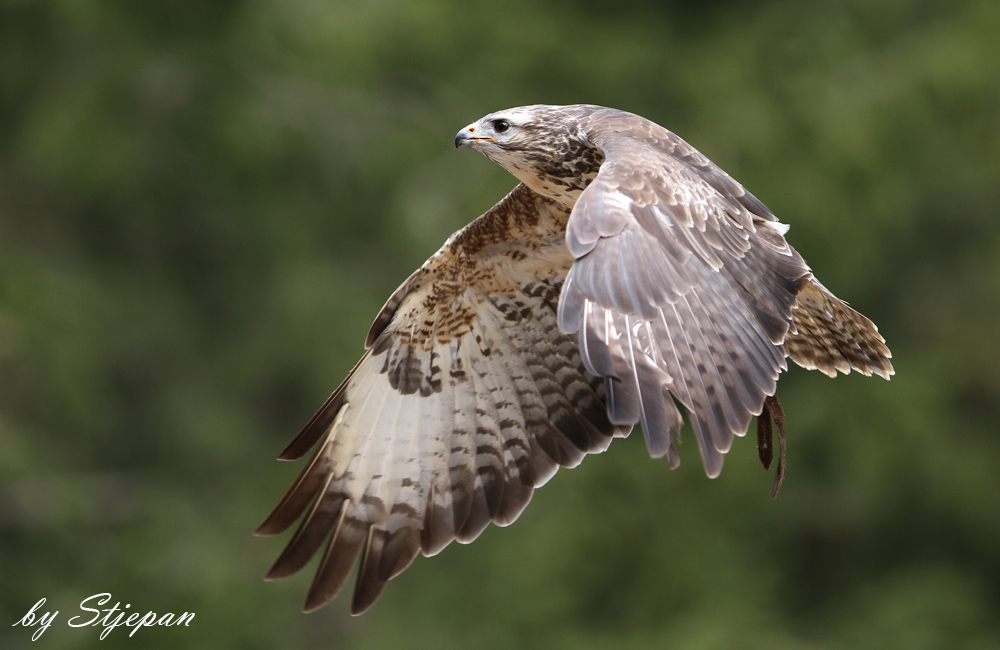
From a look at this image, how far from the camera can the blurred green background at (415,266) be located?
11969mm

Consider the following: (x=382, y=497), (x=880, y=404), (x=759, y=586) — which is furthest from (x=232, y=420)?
(x=382, y=497)

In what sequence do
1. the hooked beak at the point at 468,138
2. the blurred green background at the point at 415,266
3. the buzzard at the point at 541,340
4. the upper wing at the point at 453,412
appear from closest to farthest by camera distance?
1. the buzzard at the point at 541,340
2. the hooked beak at the point at 468,138
3. the upper wing at the point at 453,412
4. the blurred green background at the point at 415,266

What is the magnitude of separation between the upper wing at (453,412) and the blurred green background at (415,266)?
5.29 meters

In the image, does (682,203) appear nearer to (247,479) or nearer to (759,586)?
(759,586)

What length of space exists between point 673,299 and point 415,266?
26.4 ft

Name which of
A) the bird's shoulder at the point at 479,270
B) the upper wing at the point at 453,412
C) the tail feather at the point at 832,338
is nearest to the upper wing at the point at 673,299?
→ the tail feather at the point at 832,338

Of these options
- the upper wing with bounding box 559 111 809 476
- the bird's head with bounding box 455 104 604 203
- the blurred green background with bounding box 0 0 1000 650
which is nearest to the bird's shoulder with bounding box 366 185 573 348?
the bird's head with bounding box 455 104 604 203

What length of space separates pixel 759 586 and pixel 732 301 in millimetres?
8669

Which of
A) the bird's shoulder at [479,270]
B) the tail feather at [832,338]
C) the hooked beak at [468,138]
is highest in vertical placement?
the hooked beak at [468,138]

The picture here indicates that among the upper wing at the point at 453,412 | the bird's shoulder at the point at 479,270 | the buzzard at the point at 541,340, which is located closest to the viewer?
the buzzard at the point at 541,340

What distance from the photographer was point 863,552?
559 inches
